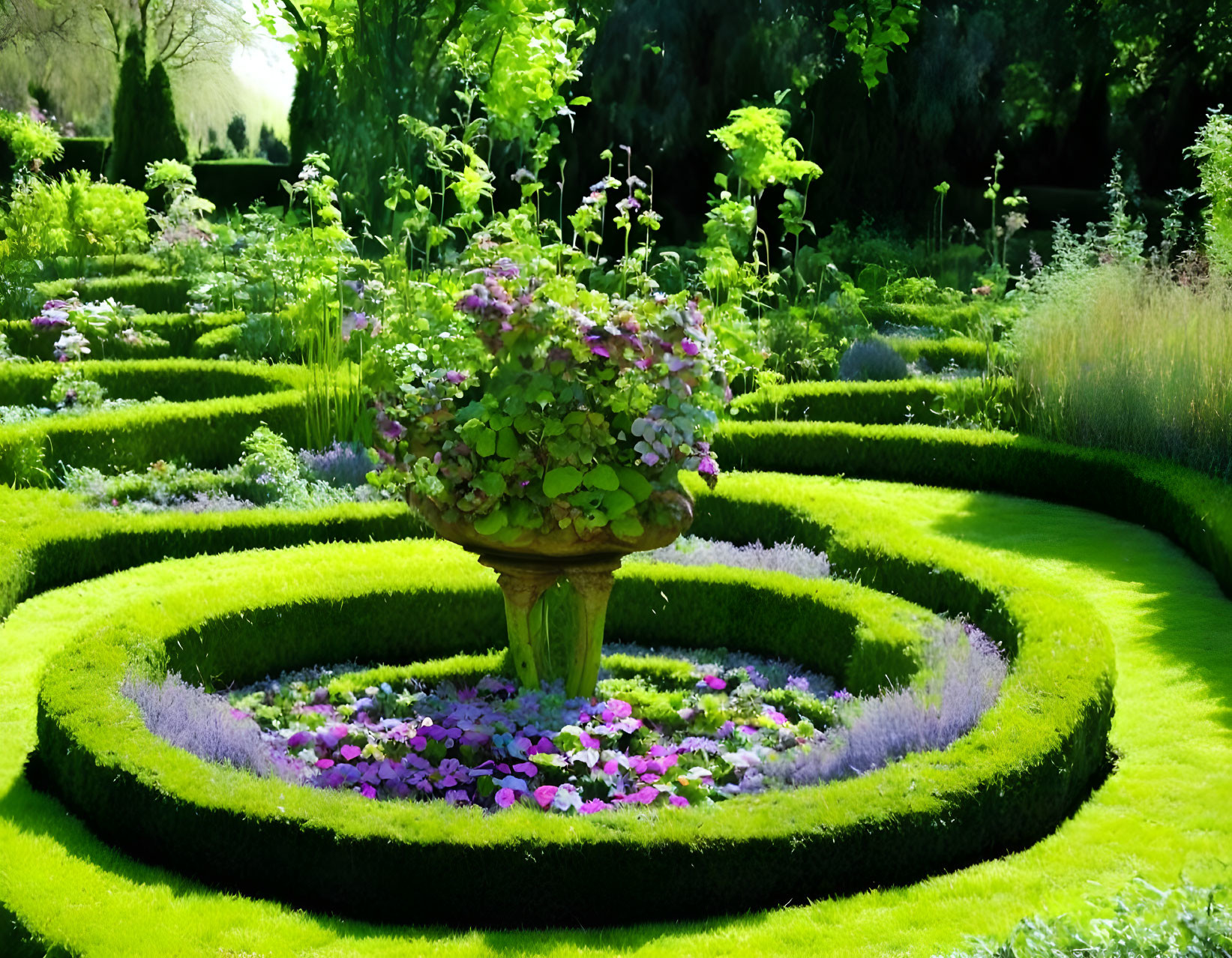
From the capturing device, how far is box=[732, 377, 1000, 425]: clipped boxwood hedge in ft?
33.3

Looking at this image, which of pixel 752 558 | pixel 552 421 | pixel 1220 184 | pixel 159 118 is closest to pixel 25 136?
pixel 159 118

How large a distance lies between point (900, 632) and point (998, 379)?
5003 millimetres

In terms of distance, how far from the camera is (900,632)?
537 cm

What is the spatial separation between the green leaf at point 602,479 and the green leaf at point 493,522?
1.01ft

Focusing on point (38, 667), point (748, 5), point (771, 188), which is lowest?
point (38, 667)

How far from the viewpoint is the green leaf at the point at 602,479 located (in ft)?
15.1

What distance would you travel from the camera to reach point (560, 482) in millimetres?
4559

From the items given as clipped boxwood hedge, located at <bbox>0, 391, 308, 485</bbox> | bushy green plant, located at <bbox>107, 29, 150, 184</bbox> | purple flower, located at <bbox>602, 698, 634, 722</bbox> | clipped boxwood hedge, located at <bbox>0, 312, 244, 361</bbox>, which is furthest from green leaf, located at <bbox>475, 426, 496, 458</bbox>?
bushy green plant, located at <bbox>107, 29, 150, 184</bbox>

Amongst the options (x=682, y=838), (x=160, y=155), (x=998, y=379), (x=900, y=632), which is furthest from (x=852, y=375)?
(x=160, y=155)

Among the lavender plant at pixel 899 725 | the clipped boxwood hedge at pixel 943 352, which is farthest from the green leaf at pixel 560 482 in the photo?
the clipped boxwood hedge at pixel 943 352

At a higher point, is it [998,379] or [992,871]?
[998,379]

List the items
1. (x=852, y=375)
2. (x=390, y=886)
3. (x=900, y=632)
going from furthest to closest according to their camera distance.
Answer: (x=852, y=375) < (x=900, y=632) < (x=390, y=886)

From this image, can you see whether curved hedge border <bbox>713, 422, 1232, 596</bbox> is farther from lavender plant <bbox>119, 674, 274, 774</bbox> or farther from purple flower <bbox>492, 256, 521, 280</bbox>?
lavender plant <bbox>119, 674, 274, 774</bbox>

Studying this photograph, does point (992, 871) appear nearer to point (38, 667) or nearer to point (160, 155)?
point (38, 667)
